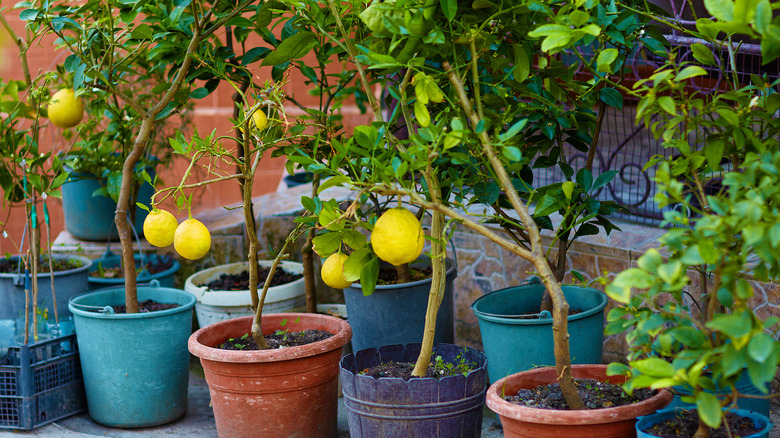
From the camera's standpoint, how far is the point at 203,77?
3090 mm

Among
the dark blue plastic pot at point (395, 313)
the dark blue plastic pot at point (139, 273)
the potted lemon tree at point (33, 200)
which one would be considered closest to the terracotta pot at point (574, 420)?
the dark blue plastic pot at point (395, 313)

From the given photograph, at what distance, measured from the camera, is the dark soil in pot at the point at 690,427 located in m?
1.68

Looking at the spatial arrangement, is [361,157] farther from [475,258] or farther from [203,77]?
[475,258]

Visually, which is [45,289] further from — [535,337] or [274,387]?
[535,337]

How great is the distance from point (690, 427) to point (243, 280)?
229 centimetres

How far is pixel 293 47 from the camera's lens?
2.30 m

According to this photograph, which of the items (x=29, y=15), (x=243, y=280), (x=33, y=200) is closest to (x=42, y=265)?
(x=33, y=200)

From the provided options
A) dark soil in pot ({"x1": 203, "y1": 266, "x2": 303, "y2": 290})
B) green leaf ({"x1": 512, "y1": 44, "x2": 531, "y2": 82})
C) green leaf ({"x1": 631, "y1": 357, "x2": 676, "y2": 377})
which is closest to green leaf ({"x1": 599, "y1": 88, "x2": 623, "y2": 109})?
green leaf ({"x1": 512, "y1": 44, "x2": 531, "y2": 82})

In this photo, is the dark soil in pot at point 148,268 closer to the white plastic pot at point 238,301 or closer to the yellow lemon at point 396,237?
the white plastic pot at point 238,301

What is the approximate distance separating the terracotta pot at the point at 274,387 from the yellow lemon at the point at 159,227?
43 cm

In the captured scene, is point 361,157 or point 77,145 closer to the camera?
point 361,157

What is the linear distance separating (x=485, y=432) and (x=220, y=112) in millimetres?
3247

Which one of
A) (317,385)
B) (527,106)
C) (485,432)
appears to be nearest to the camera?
(527,106)

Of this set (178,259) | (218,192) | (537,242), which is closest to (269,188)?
(218,192)
